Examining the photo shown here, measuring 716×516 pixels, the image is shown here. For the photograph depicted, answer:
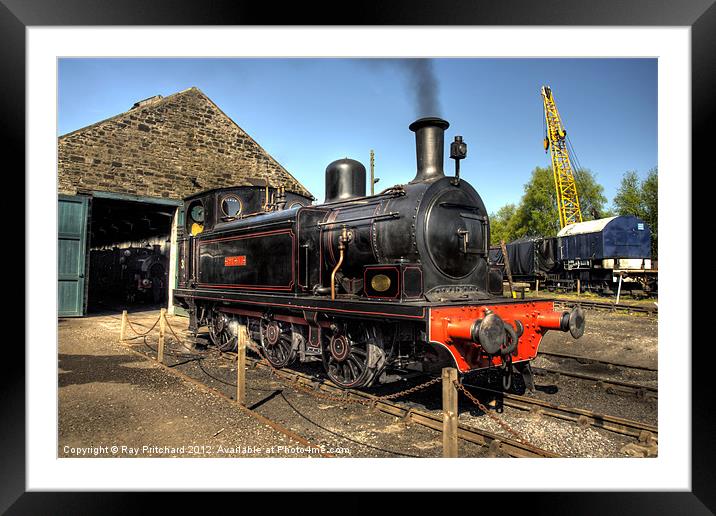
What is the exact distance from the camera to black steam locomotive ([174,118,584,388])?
492 centimetres

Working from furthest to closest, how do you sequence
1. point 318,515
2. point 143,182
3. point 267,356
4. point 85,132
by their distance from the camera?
point 143,182, point 85,132, point 267,356, point 318,515

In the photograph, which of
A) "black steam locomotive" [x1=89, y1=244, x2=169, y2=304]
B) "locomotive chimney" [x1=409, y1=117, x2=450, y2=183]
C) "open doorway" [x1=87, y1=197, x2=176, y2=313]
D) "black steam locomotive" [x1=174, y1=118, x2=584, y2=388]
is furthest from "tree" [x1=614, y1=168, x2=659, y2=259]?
"black steam locomotive" [x1=89, y1=244, x2=169, y2=304]

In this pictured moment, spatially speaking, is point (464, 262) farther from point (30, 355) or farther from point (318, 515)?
point (30, 355)

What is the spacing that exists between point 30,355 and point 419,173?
442 centimetres

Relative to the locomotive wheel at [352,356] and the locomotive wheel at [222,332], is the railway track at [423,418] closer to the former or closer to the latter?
the locomotive wheel at [352,356]

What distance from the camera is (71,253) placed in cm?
1209

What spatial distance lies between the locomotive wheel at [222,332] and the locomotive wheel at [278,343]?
1249 mm

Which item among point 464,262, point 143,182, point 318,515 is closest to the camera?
point 318,515

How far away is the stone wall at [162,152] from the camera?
12.1 metres

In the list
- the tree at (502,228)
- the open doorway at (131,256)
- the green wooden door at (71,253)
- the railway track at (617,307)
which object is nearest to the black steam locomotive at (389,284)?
the railway track at (617,307)
